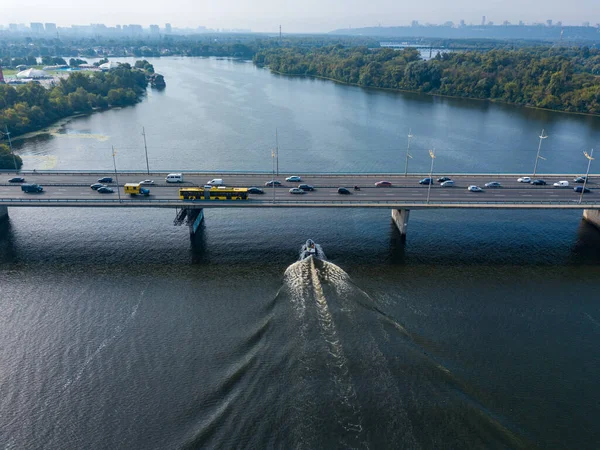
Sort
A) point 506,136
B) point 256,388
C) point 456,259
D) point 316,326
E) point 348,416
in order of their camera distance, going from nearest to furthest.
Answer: point 348,416 < point 256,388 < point 316,326 < point 456,259 < point 506,136

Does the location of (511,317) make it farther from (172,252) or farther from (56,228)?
(56,228)

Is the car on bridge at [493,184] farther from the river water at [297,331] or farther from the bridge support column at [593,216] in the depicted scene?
the bridge support column at [593,216]

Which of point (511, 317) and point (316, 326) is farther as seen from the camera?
point (511, 317)

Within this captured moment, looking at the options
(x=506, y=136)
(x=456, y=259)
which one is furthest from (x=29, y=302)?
(x=506, y=136)

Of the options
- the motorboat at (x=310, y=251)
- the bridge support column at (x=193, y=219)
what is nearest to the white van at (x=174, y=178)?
the bridge support column at (x=193, y=219)

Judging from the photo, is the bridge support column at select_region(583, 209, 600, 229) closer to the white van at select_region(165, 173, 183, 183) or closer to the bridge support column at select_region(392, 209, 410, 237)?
the bridge support column at select_region(392, 209, 410, 237)

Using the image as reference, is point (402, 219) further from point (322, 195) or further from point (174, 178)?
point (174, 178)
